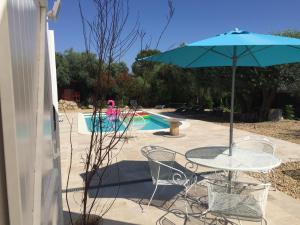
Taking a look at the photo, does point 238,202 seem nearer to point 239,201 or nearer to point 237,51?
point 239,201

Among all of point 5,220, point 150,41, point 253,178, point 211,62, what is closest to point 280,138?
point 253,178

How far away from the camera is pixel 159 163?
14.6 ft

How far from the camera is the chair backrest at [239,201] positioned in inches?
131

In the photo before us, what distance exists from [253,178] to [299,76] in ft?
31.0

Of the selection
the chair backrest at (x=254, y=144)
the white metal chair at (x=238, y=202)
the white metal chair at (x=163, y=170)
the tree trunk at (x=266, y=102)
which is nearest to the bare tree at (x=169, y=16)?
the white metal chair at (x=238, y=202)

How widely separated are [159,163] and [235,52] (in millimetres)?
2235

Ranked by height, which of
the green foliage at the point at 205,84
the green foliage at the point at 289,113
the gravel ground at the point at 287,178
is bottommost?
the gravel ground at the point at 287,178

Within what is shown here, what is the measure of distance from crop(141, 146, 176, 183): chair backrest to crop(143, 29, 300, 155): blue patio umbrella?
1.03 metres

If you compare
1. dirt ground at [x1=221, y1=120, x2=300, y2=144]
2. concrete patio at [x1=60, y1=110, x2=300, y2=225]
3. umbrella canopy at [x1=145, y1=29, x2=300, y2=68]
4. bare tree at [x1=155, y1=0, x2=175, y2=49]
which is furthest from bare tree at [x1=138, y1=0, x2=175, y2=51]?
dirt ground at [x1=221, y1=120, x2=300, y2=144]

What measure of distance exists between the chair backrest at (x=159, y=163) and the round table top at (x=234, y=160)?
0.39 m

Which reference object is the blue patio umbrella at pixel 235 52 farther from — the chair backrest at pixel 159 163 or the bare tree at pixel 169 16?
the chair backrest at pixel 159 163

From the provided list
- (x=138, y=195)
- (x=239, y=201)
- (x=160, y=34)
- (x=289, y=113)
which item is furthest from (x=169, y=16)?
(x=289, y=113)

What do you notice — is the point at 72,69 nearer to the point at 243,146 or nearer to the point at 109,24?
the point at 243,146

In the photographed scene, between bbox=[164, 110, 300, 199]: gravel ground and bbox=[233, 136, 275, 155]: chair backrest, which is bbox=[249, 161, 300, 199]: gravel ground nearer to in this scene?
bbox=[164, 110, 300, 199]: gravel ground
